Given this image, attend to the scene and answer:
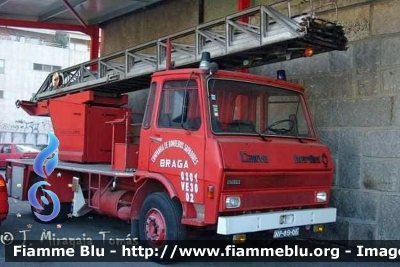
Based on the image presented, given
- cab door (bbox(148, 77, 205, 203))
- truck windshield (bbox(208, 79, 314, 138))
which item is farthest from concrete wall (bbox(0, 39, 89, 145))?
truck windshield (bbox(208, 79, 314, 138))

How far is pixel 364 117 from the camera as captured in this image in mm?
7836

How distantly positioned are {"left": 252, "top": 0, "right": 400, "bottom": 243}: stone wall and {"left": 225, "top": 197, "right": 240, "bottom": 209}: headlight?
286 cm

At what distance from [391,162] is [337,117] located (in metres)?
1.15

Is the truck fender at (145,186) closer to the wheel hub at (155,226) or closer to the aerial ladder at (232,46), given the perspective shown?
the wheel hub at (155,226)

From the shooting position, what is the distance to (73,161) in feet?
30.5

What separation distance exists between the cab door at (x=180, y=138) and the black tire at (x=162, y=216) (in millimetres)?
233

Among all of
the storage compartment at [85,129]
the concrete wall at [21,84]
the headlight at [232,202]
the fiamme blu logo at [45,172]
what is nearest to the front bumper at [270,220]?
the headlight at [232,202]

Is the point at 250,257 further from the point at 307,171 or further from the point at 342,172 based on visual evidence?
the point at 342,172

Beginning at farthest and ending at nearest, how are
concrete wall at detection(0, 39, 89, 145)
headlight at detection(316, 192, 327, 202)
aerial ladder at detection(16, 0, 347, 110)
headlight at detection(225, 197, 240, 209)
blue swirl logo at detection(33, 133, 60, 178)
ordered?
concrete wall at detection(0, 39, 89, 145) → blue swirl logo at detection(33, 133, 60, 178) → headlight at detection(316, 192, 327, 202) → aerial ladder at detection(16, 0, 347, 110) → headlight at detection(225, 197, 240, 209)

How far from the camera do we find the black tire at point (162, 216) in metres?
6.10

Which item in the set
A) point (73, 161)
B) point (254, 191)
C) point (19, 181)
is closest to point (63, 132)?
point (73, 161)

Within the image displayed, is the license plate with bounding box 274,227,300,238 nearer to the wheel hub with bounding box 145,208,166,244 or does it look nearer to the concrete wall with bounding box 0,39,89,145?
the wheel hub with bounding box 145,208,166,244

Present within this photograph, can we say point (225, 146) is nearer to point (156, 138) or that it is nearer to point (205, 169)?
point (205, 169)

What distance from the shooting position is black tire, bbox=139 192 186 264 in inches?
240
